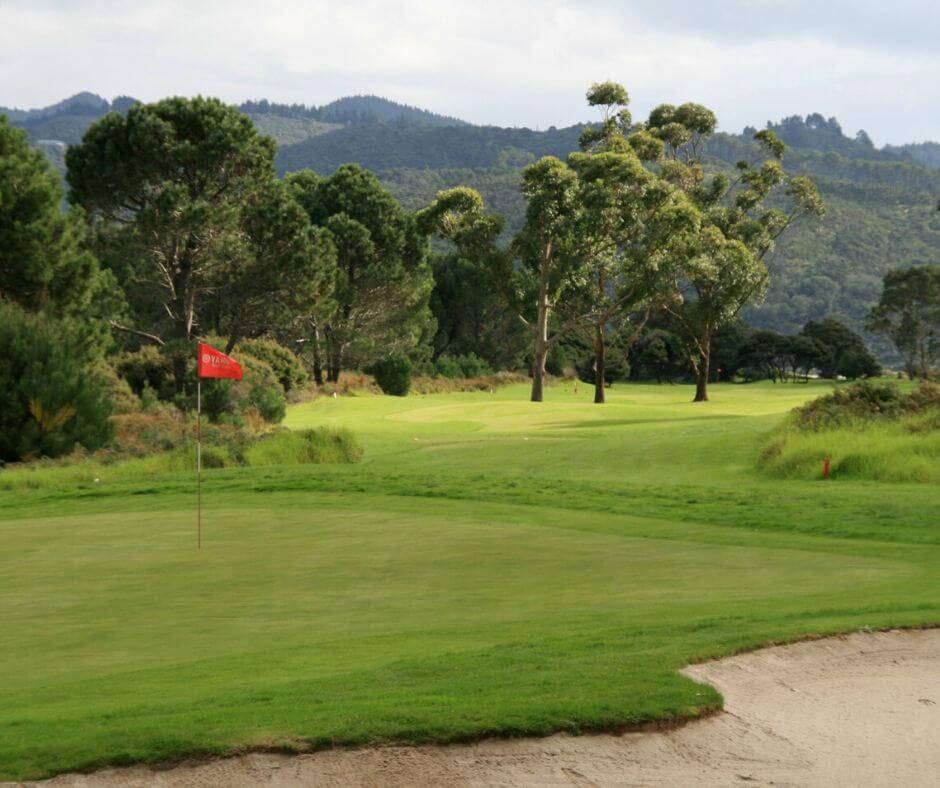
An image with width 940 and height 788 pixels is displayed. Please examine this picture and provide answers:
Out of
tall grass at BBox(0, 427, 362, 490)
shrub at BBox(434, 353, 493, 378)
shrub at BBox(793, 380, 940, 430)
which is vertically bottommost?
shrub at BBox(434, 353, 493, 378)

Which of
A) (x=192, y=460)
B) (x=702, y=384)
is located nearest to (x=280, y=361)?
(x=702, y=384)

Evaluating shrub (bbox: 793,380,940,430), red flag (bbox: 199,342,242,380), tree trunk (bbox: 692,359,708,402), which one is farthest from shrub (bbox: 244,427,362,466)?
tree trunk (bbox: 692,359,708,402)

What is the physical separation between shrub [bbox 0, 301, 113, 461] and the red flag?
11382 millimetres

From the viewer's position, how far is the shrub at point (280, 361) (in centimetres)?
5666

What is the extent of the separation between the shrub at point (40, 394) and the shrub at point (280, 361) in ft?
85.9

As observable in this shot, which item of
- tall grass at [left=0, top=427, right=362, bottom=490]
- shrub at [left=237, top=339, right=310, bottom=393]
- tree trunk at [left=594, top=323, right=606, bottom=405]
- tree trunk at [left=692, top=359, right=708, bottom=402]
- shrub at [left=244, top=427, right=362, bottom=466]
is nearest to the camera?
tall grass at [left=0, top=427, right=362, bottom=490]

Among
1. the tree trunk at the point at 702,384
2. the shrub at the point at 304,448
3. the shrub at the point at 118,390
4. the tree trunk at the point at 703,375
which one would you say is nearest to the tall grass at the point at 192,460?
the shrub at the point at 304,448

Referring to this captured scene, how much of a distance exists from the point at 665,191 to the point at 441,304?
36792mm

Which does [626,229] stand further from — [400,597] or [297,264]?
[400,597]

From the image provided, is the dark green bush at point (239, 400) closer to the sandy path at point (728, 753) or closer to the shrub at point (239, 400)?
the shrub at point (239, 400)

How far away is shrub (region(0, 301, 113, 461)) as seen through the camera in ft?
91.7

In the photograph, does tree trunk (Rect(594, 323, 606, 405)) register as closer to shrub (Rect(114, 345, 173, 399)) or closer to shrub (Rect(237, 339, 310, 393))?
shrub (Rect(237, 339, 310, 393))

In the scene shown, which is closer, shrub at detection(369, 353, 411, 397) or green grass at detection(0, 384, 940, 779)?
green grass at detection(0, 384, 940, 779)

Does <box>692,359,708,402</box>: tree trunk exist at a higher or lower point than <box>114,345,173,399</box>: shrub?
lower
